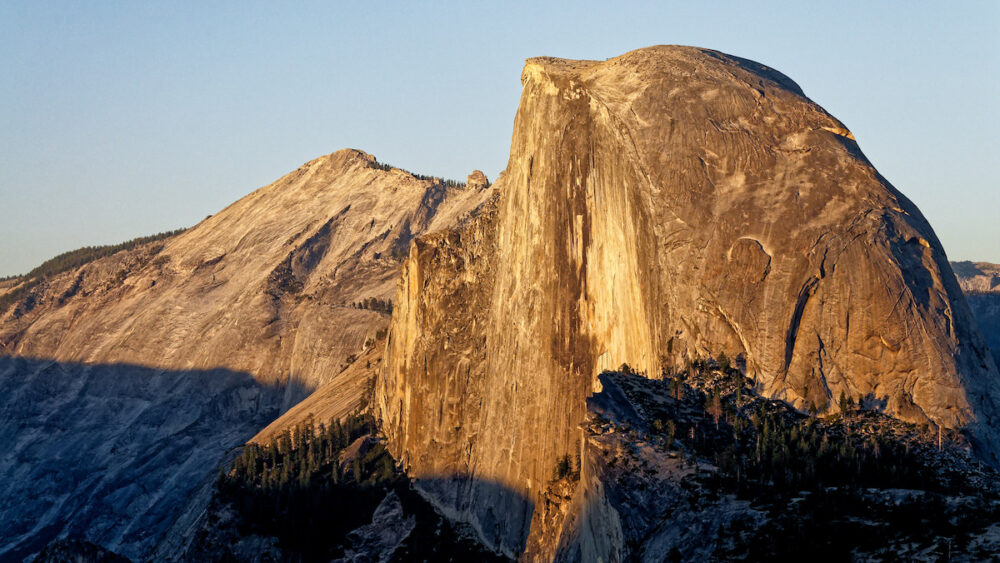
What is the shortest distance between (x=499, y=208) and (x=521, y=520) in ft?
115

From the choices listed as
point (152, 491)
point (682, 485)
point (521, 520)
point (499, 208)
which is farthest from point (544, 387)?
point (152, 491)

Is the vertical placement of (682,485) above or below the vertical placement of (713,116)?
below

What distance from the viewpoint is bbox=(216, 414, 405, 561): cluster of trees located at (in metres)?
148

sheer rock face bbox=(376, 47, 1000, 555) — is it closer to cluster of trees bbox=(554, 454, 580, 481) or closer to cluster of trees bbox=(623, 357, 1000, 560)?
cluster of trees bbox=(554, 454, 580, 481)

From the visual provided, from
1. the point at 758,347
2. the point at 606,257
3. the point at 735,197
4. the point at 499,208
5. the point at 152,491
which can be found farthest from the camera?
the point at 152,491

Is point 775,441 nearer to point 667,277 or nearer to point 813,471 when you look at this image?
point 813,471

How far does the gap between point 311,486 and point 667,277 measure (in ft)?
201

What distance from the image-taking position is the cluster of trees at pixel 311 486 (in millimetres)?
148375

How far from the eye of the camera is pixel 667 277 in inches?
4409

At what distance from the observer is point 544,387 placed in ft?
409

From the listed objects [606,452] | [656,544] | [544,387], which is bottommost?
[656,544]

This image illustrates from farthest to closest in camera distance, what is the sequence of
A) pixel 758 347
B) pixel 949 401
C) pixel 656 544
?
1. pixel 758 347
2. pixel 949 401
3. pixel 656 544

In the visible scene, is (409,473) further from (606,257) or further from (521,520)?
(606,257)

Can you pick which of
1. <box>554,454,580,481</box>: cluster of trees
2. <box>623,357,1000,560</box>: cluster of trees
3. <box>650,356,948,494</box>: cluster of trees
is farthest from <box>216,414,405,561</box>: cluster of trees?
<box>650,356,948,494</box>: cluster of trees
